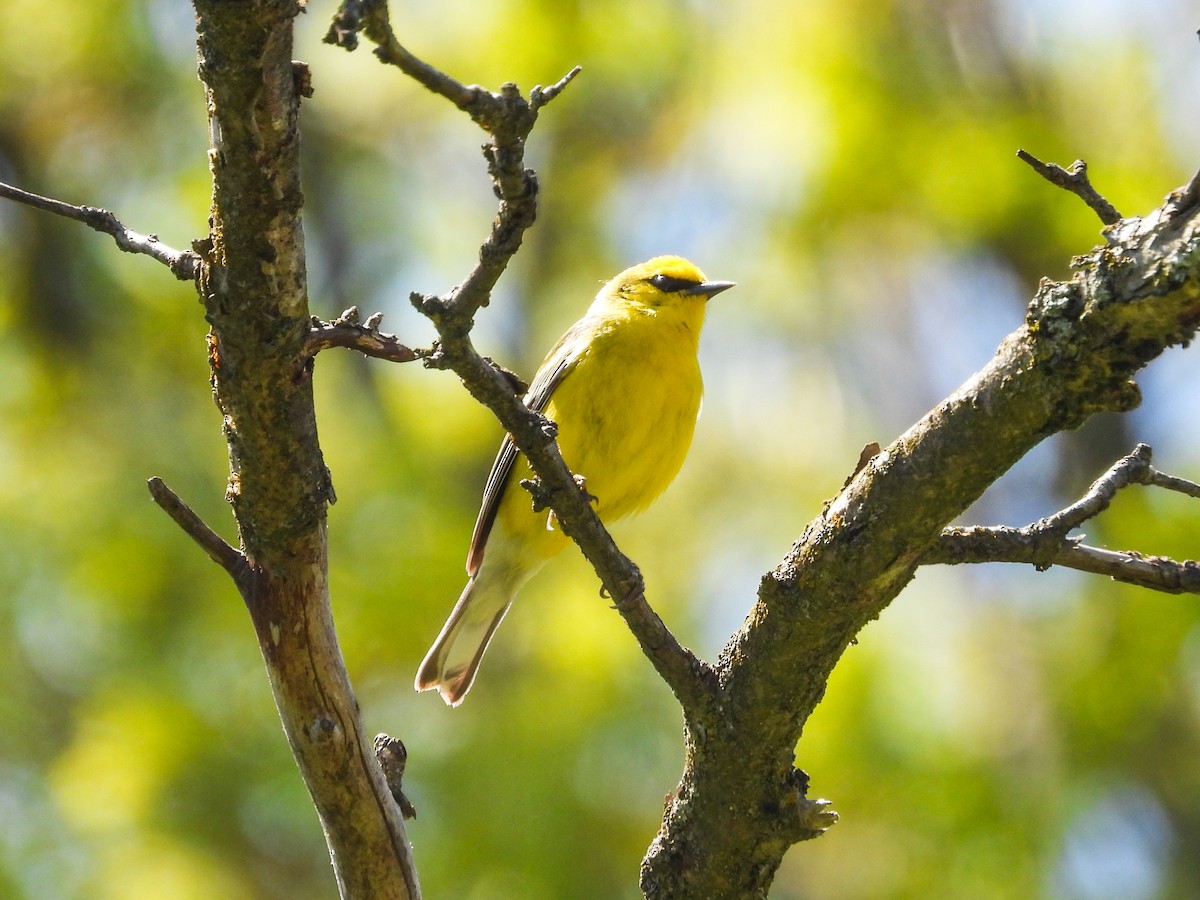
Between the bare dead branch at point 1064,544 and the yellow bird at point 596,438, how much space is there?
2.03 m

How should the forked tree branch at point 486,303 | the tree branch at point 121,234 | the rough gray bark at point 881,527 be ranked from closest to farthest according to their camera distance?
the forked tree branch at point 486,303 < the rough gray bark at point 881,527 < the tree branch at point 121,234

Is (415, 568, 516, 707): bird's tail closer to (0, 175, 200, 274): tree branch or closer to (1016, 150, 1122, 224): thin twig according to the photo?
(0, 175, 200, 274): tree branch

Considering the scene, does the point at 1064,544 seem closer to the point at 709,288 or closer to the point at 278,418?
the point at 278,418

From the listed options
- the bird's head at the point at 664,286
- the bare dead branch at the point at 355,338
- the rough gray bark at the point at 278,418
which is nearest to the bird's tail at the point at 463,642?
the bird's head at the point at 664,286

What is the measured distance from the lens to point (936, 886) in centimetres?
511

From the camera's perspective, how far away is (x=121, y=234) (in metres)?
2.87

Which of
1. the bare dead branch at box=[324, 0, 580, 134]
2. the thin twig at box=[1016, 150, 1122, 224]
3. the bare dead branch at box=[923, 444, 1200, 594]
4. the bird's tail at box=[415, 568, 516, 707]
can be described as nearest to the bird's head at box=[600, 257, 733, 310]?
the bird's tail at box=[415, 568, 516, 707]

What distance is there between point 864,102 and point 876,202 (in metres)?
0.53

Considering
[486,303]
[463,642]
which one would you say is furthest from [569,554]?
[486,303]

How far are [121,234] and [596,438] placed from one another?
7.14 feet

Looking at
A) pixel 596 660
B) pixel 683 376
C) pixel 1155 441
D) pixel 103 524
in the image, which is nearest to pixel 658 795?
pixel 596 660

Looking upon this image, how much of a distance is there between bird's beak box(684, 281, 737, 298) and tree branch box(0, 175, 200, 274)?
2.90m

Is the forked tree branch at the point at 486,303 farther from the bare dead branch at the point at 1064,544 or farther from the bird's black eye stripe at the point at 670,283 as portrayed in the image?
the bird's black eye stripe at the point at 670,283

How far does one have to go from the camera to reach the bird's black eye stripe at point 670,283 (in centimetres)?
542
